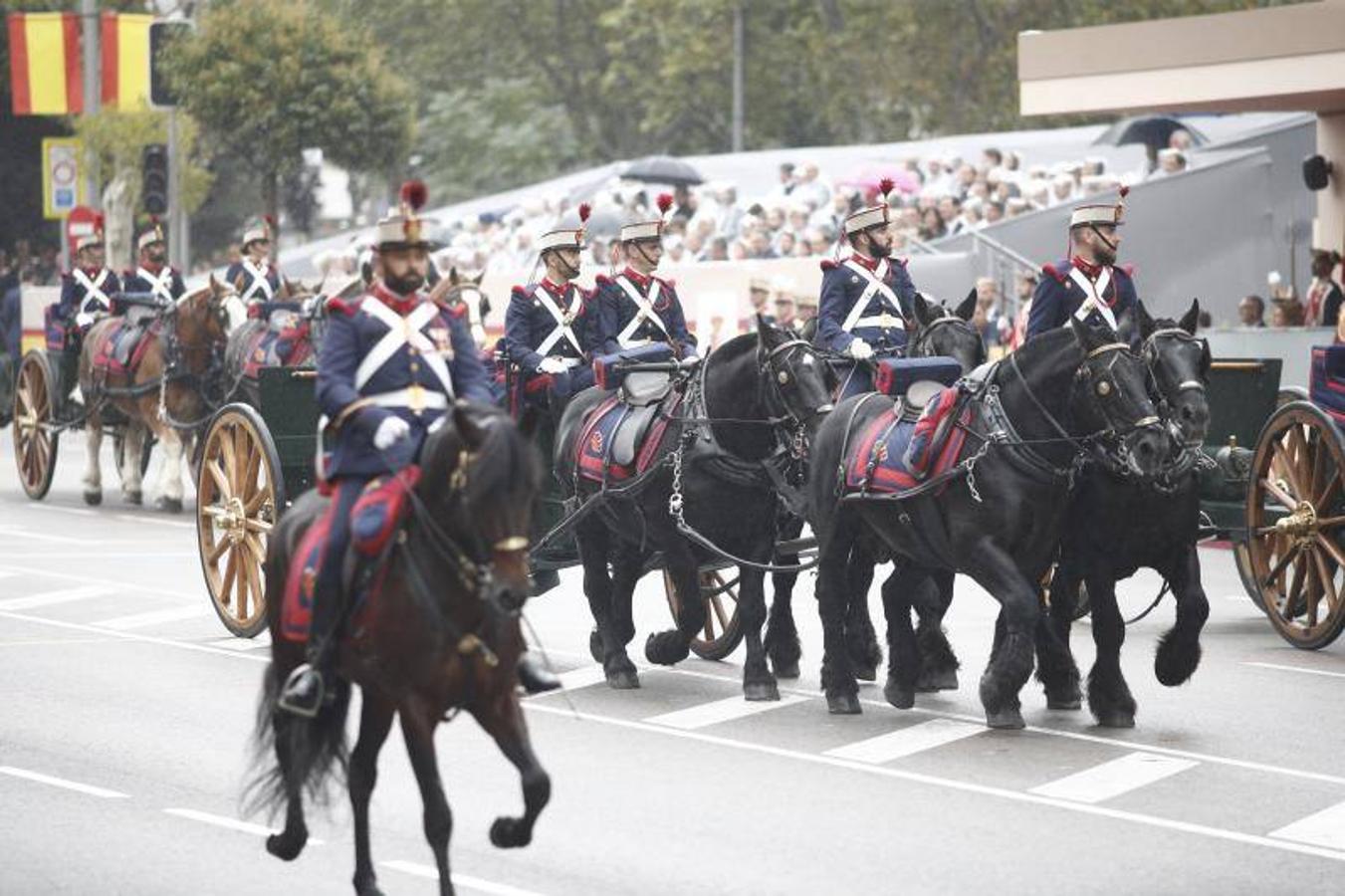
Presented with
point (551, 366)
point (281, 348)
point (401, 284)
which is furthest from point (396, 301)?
point (281, 348)

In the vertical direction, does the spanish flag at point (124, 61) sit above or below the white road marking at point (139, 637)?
above

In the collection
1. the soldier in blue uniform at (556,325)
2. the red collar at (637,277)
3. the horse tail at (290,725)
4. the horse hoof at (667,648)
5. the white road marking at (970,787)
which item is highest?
the red collar at (637,277)

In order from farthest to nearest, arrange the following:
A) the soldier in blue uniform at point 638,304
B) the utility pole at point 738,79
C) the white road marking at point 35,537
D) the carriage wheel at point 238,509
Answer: the utility pole at point 738,79
the white road marking at point 35,537
the carriage wheel at point 238,509
the soldier in blue uniform at point 638,304

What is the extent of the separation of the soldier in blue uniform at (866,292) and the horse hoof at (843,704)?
96.4 inches

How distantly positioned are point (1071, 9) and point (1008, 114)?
2.31m

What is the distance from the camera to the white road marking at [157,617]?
1670 centimetres

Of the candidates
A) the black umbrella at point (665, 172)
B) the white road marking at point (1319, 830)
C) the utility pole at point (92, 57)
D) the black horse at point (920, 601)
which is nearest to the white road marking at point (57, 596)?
the black horse at point (920, 601)

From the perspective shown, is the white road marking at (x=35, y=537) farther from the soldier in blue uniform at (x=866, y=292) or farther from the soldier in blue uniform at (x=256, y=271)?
the soldier in blue uniform at (x=866, y=292)

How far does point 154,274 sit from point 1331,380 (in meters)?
13.3

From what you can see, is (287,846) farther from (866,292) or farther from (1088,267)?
(866,292)

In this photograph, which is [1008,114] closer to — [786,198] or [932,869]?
[786,198]

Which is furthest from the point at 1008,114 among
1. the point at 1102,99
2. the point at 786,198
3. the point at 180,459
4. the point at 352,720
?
the point at 352,720

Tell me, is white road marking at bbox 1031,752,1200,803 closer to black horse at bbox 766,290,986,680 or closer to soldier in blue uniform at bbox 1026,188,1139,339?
black horse at bbox 766,290,986,680

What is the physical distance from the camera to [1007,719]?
12.6 metres
